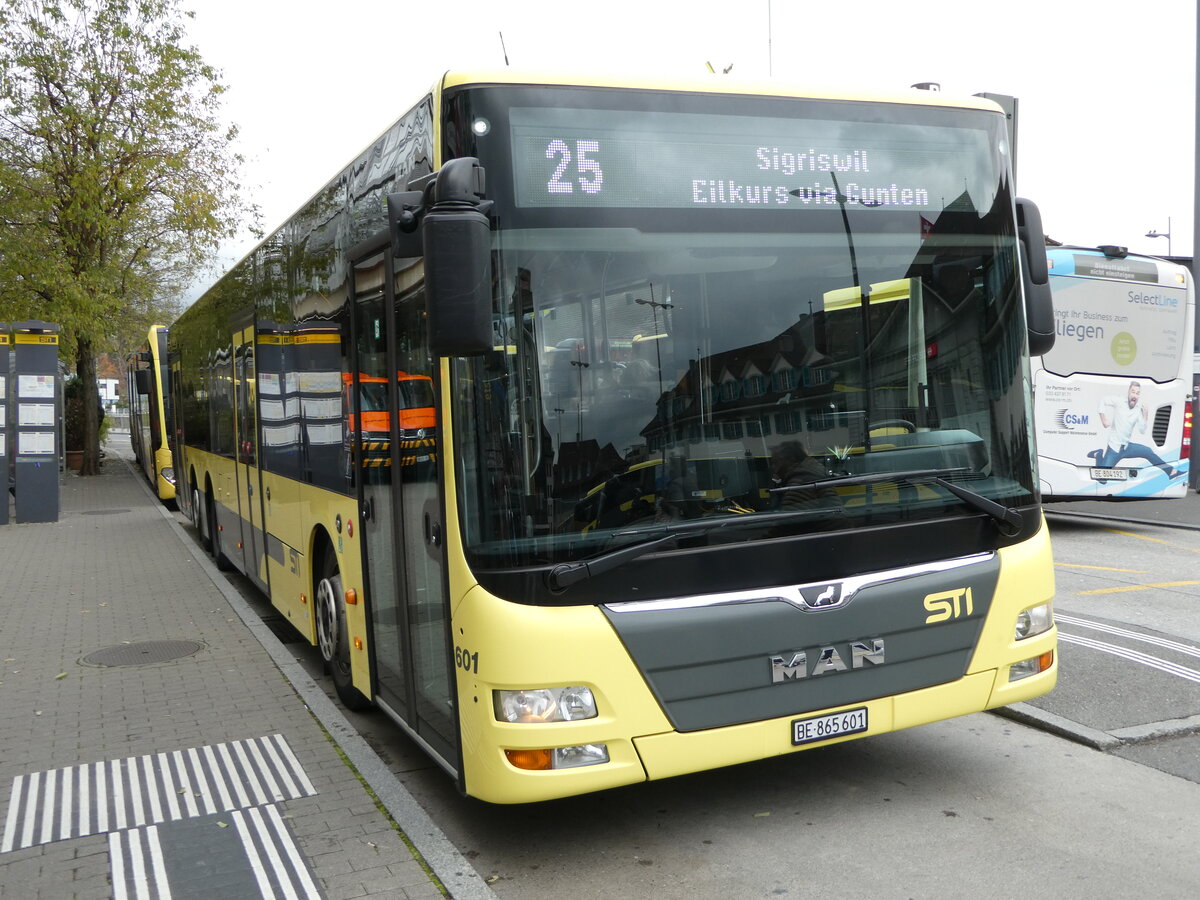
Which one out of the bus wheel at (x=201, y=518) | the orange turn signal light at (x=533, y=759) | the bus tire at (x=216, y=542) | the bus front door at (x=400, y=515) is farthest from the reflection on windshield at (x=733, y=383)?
the bus wheel at (x=201, y=518)

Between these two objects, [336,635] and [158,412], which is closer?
[336,635]

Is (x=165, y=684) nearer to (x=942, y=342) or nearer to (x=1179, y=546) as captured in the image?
(x=942, y=342)

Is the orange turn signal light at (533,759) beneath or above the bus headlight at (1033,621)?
beneath

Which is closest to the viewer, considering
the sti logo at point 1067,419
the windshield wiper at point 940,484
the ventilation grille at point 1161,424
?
the windshield wiper at point 940,484

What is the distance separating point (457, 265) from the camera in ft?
12.1

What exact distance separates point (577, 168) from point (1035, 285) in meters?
2.19

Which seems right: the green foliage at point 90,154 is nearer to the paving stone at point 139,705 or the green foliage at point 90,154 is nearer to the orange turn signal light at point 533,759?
the paving stone at point 139,705

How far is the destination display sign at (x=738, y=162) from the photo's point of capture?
4.07m

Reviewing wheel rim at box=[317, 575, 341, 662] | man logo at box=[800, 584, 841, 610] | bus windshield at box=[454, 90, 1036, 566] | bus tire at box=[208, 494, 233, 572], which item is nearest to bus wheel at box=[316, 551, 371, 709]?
wheel rim at box=[317, 575, 341, 662]

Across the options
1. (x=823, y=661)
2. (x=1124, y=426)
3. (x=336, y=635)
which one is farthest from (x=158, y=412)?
(x=823, y=661)

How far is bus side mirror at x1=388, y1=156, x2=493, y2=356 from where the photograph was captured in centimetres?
369

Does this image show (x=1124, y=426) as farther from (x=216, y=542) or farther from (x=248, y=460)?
(x=216, y=542)

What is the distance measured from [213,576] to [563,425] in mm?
8867

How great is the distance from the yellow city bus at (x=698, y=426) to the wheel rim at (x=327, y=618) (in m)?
1.49
